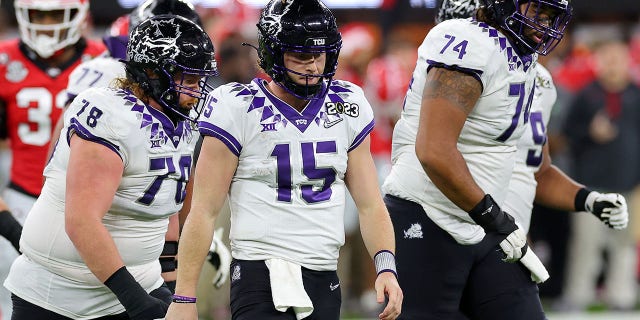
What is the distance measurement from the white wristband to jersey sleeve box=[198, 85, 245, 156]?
0.58 m

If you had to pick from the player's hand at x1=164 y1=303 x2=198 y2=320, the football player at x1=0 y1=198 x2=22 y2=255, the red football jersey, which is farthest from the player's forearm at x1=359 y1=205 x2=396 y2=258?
the red football jersey

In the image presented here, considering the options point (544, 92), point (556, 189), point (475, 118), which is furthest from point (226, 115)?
point (556, 189)

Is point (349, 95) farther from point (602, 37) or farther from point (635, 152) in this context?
point (602, 37)

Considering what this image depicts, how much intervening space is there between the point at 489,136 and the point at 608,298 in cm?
554

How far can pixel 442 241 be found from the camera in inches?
175

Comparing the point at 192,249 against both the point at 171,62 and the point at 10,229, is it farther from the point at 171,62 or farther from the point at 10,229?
the point at 10,229

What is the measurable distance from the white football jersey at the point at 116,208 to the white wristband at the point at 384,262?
28.9 inches

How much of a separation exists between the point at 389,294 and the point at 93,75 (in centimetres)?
175

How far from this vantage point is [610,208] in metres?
4.86

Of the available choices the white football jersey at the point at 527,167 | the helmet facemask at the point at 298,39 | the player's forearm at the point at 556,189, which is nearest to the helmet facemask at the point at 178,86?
the helmet facemask at the point at 298,39

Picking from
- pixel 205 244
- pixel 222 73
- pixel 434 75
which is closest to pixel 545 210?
pixel 222 73

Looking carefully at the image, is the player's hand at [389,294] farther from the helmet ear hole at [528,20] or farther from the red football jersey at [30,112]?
the red football jersey at [30,112]

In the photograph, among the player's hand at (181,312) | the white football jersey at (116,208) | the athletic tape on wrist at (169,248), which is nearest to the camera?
the player's hand at (181,312)

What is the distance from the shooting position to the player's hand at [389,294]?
3.71 m
